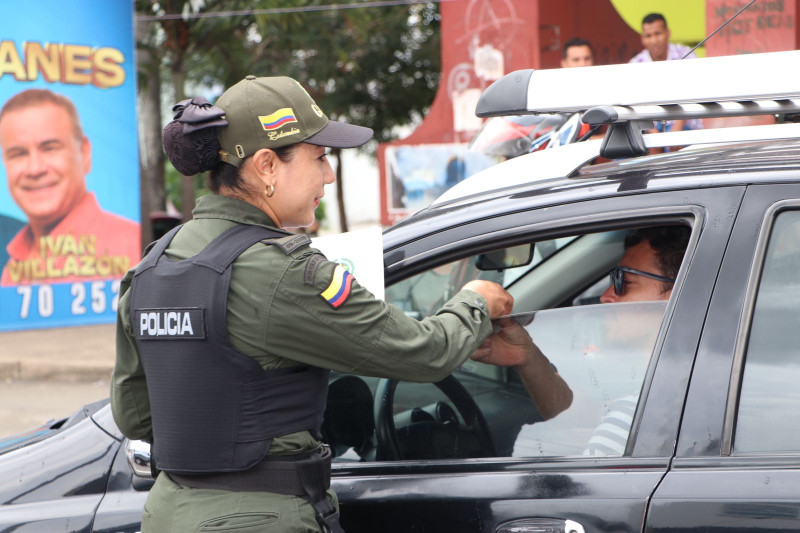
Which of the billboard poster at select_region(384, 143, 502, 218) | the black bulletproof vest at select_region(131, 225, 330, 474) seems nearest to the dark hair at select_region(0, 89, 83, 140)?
the billboard poster at select_region(384, 143, 502, 218)

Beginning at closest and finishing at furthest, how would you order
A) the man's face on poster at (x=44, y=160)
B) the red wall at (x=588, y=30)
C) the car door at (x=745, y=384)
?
1. the car door at (x=745, y=384)
2. the man's face on poster at (x=44, y=160)
3. the red wall at (x=588, y=30)

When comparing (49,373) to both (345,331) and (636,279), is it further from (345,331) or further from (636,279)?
(345,331)

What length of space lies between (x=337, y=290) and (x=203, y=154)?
374 mm

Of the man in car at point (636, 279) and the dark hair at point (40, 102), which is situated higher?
the dark hair at point (40, 102)

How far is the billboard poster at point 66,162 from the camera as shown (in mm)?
8992

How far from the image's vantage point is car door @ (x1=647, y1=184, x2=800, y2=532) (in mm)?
1649

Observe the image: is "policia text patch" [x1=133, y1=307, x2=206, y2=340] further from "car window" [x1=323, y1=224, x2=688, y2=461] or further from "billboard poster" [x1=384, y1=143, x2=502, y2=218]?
"billboard poster" [x1=384, y1=143, x2=502, y2=218]

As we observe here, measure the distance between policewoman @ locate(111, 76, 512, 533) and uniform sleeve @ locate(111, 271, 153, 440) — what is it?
71 mm

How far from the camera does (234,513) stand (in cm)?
174

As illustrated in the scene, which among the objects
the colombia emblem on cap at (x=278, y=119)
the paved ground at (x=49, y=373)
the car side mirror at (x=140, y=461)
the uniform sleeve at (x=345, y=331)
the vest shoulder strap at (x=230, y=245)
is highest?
the colombia emblem on cap at (x=278, y=119)

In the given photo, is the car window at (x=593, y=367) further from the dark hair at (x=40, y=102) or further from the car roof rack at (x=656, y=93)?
the dark hair at (x=40, y=102)

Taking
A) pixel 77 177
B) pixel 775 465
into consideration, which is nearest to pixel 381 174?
pixel 77 177

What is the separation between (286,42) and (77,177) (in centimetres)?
661

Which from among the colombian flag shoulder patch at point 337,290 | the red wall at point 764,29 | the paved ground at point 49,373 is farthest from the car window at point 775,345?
the red wall at point 764,29
